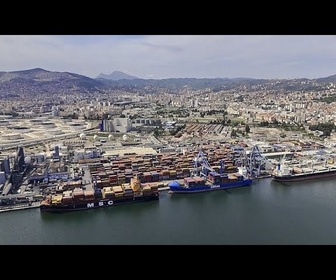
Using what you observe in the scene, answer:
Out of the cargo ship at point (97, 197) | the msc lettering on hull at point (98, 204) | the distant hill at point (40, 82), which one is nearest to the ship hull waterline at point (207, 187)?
the cargo ship at point (97, 197)

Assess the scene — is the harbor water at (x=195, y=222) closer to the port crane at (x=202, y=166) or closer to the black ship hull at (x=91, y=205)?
the black ship hull at (x=91, y=205)

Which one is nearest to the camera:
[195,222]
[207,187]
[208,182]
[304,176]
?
[195,222]

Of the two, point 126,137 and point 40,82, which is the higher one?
point 40,82

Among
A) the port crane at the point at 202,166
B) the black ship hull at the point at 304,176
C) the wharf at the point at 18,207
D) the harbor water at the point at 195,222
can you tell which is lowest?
the harbor water at the point at 195,222

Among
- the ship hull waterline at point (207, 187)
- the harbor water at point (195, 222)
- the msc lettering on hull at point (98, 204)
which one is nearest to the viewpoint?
the harbor water at point (195, 222)

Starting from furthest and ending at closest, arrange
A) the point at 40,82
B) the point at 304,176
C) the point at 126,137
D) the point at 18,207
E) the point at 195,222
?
the point at 40,82 → the point at 126,137 → the point at 304,176 → the point at 18,207 → the point at 195,222

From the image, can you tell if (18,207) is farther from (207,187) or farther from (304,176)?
(304,176)

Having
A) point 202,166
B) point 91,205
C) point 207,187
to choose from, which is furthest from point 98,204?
point 202,166
